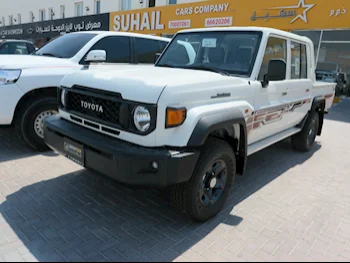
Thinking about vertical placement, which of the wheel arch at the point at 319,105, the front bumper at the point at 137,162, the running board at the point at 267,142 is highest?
the wheel arch at the point at 319,105

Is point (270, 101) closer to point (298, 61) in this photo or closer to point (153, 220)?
point (298, 61)

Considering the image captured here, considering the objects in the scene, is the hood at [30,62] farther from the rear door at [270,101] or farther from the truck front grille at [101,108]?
the rear door at [270,101]

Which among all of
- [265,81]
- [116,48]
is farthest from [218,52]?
[116,48]

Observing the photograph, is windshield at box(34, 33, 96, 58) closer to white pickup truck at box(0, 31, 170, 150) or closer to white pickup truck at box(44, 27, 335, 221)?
white pickup truck at box(0, 31, 170, 150)

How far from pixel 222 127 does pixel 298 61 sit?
270cm

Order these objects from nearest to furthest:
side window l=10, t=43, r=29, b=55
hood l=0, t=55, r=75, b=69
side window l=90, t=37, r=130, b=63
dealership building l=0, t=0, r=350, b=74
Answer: hood l=0, t=55, r=75, b=69 → side window l=90, t=37, r=130, b=63 → side window l=10, t=43, r=29, b=55 → dealership building l=0, t=0, r=350, b=74

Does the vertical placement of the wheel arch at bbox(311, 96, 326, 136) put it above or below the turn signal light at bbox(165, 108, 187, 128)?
below

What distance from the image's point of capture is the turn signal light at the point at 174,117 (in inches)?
100

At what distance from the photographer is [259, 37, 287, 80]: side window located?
371 centimetres

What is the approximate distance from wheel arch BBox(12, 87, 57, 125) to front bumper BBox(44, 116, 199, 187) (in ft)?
7.66

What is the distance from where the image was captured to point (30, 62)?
461cm

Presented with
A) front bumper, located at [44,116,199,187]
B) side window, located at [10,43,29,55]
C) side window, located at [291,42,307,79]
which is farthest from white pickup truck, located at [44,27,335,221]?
side window, located at [10,43,29,55]

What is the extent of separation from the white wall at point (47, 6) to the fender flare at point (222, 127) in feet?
55.0

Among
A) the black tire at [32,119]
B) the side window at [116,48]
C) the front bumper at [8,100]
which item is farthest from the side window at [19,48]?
the front bumper at [8,100]
